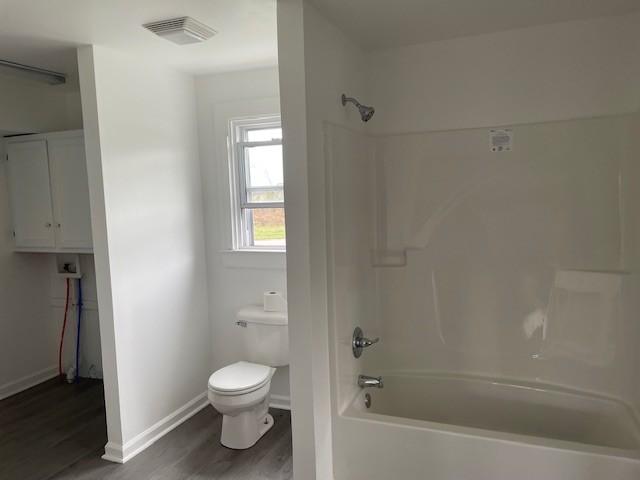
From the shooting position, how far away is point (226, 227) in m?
3.37

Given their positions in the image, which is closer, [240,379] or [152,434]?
[240,379]

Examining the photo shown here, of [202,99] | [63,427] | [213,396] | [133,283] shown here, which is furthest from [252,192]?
[63,427]

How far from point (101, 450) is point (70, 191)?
1.68m

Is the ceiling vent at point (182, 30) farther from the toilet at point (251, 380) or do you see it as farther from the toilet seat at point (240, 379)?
the toilet seat at point (240, 379)

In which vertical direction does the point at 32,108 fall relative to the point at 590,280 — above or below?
above

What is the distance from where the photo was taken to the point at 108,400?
2.74 meters

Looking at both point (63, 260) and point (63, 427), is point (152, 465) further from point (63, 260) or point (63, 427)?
point (63, 260)

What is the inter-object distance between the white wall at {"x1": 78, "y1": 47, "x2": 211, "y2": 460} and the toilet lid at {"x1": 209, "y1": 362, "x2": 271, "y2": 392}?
1.52ft

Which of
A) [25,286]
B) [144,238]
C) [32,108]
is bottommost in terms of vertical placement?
[25,286]

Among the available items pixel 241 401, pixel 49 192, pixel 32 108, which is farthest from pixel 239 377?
pixel 32 108

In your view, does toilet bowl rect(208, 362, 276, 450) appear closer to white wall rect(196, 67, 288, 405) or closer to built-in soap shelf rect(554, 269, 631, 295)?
white wall rect(196, 67, 288, 405)

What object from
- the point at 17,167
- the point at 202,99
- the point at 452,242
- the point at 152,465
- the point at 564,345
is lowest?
the point at 152,465

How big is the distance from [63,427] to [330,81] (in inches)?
109

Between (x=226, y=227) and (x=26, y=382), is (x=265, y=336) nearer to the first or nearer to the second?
(x=226, y=227)
